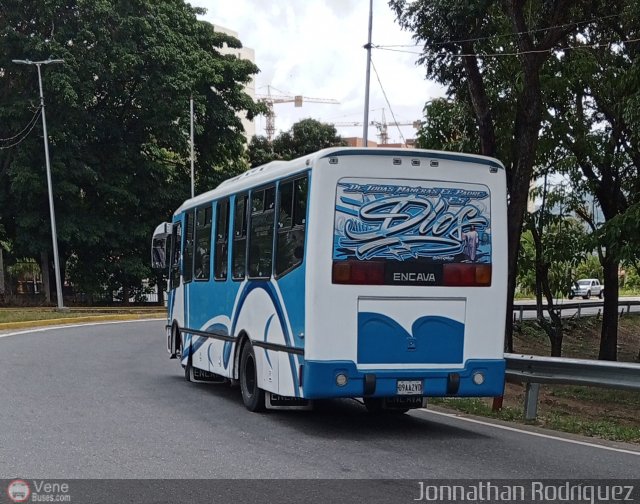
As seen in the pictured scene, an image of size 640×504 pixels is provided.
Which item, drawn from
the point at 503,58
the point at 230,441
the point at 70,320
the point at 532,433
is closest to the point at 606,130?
the point at 503,58

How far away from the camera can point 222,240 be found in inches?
542

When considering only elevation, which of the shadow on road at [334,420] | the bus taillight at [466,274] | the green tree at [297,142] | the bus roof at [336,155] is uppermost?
the green tree at [297,142]

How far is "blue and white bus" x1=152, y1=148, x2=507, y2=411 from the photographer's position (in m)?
10.4

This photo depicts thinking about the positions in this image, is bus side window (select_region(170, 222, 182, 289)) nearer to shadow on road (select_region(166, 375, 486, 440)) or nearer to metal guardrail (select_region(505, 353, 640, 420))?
shadow on road (select_region(166, 375, 486, 440))

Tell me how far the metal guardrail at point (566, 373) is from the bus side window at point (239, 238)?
12.2 feet

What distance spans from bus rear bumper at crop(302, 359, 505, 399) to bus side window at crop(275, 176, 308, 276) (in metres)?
1.27

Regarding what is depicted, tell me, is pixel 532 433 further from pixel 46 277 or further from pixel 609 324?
pixel 46 277

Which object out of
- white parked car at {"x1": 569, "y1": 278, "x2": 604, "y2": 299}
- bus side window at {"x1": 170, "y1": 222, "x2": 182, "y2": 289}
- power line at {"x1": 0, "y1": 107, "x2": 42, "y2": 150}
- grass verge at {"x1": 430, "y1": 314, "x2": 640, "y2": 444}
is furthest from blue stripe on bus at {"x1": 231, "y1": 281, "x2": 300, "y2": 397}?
white parked car at {"x1": 569, "y1": 278, "x2": 604, "y2": 299}

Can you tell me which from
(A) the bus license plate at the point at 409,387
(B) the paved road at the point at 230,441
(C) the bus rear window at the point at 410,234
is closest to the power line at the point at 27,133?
(B) the paved road at the point at 230,441

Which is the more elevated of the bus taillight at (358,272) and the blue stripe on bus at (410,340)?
the bus taillight at (358,272)

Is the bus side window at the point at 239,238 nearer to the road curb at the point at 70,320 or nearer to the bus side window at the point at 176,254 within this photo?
the bus side window at the point at 176,254

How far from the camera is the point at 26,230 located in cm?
4338

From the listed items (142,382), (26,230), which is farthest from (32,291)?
(142,382)

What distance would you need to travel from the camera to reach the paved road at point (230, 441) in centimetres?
845
